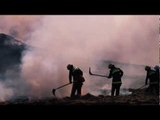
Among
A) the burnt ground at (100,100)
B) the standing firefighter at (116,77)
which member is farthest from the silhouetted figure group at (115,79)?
the burnt ground at (100,100)

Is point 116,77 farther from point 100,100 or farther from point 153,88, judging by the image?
point 153,88

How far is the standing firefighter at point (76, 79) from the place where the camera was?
15219mm

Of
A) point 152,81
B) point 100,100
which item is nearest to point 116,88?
point 100,100

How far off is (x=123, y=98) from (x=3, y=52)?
2799 millimetres

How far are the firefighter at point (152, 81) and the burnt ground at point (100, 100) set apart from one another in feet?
0.43

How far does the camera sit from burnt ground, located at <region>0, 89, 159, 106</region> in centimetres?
1506

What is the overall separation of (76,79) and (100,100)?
0.73m

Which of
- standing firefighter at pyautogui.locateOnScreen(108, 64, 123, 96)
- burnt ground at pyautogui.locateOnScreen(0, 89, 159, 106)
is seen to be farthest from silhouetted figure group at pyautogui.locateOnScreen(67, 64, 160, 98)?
burnt ground at pyautogui.locateOnScreen(0, 89, 159, 106)

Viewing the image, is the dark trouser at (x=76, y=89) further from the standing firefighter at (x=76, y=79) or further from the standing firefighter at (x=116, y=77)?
the standing firefighter at (x=116, y=77)

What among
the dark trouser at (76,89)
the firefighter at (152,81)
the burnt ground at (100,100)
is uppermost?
the firefighter at (152,81)
